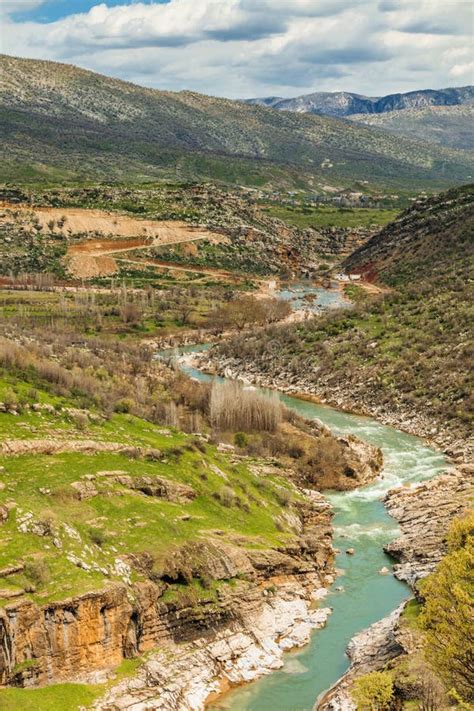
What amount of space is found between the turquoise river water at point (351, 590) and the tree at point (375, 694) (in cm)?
352

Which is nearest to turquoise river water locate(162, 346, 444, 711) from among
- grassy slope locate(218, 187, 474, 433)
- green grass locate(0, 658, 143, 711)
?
green grass locate(0, 658, 143, 711)

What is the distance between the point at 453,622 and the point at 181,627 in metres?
12.4

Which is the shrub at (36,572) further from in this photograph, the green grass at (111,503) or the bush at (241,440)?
the bush at (241,440)

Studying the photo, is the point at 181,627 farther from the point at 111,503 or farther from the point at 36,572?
the point at 36,572

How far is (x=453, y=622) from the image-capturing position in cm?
2280

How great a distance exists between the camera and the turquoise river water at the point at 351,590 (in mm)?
30172

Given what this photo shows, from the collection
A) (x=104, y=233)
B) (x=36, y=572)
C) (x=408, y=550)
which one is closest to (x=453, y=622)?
(x=36, y=572)

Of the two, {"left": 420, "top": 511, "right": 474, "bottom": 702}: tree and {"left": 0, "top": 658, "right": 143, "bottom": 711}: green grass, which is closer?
{"left": 420, "top": 511, "right": 474, "bottom": 702}: tree

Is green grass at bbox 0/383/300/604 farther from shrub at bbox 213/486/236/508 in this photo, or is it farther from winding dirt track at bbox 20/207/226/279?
winding dirt track at bbox 20/207/226/279

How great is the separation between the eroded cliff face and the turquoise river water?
2.34 feet

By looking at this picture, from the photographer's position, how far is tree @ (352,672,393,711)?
26.2 meters

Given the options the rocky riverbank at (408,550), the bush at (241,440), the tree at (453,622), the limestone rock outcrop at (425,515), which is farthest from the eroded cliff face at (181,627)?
the bush at (241,440)

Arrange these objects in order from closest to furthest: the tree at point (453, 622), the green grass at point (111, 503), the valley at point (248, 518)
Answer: the tree at point (453, 622) < the valley at point (248, 518) < the green grass at point (111, 503)

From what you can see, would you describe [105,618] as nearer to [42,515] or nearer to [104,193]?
[42,515]
